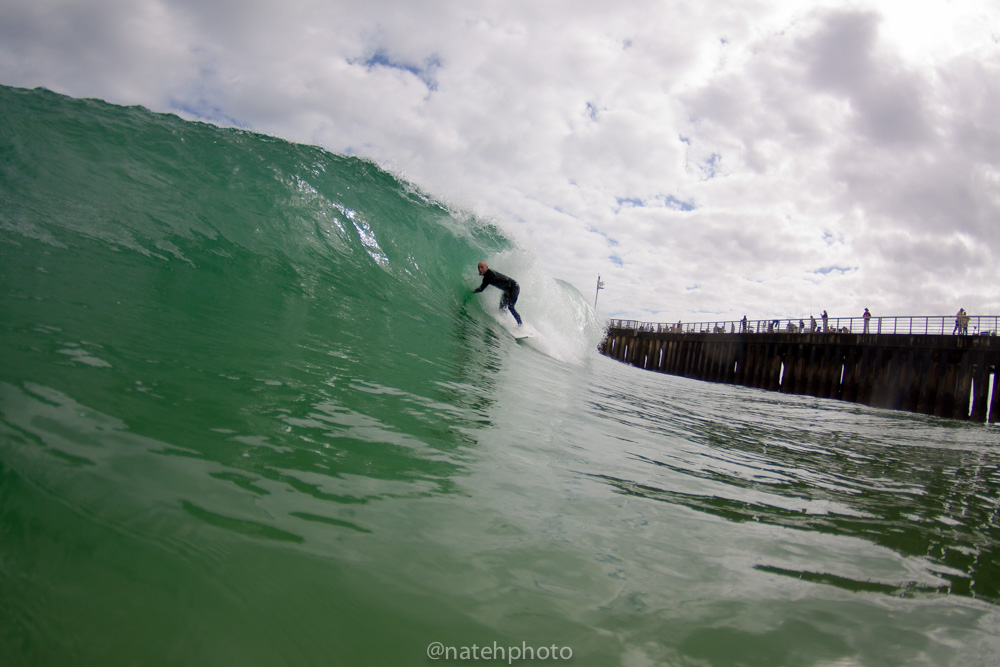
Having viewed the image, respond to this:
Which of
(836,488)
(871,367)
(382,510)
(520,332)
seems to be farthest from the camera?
(871,367)

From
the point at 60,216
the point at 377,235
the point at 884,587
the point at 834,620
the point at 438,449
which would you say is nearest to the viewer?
the point at 834,620

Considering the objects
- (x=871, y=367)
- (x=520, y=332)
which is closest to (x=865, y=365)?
(x=871, y=367)

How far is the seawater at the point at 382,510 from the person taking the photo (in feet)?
4.38

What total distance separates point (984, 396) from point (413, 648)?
23.4 metres

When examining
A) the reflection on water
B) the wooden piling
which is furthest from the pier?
the reflection on water

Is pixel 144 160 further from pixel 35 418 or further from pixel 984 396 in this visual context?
pixel 984 396

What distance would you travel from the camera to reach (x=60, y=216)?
596 centimetres

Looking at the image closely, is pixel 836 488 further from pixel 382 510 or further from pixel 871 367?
pixel 871 367

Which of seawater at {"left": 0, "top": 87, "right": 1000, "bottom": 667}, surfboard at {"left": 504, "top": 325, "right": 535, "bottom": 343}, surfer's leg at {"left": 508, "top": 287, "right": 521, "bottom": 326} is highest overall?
surfer's leg at {"left": 508, "top": 287, "right": 521, "bottom": 326}

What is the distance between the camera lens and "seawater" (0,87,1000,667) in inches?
52.6

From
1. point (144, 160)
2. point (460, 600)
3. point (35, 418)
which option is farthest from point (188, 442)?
point (144, 160)

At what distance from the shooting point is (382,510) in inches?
77.7

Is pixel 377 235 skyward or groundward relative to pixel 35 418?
→ skyward

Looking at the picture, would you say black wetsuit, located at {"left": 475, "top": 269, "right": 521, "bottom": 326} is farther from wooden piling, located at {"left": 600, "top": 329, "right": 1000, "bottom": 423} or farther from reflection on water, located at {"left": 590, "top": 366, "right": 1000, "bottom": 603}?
wooden piling, located at {"left": 600, "top": 329, "right": 1000, "bottom": 423}
